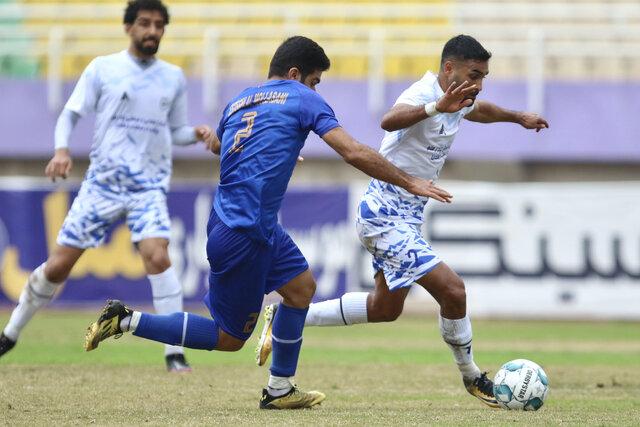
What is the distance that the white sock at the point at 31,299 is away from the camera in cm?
991

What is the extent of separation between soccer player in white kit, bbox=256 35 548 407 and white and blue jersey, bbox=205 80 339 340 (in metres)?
0.66

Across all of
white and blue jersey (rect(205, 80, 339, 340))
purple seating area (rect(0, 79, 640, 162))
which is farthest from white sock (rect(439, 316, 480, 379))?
purple seating area (rect(0, 79, 640, 162))

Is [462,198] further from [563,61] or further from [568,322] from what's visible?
[563,61]

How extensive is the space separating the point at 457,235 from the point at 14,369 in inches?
354

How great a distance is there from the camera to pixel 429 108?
771cm

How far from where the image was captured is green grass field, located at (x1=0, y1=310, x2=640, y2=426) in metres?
7.22

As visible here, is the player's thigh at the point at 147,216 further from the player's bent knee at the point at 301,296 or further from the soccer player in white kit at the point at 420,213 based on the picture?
the player's bent knee at the point at 301,296

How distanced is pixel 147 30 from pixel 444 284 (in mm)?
3667

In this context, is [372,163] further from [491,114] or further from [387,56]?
[387,56]

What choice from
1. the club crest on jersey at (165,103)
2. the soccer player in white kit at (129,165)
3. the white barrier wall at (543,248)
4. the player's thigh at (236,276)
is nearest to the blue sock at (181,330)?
the player's thigh at (236,276)

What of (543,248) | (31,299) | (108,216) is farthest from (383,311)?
(543,248)

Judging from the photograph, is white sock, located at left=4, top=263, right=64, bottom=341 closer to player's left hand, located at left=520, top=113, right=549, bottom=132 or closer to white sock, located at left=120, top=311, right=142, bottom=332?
white sock, located at left=120, top=311, right=142, bottom=332

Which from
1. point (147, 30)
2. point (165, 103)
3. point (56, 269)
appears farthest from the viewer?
point (165, 103)

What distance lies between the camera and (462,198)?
59.6ft
